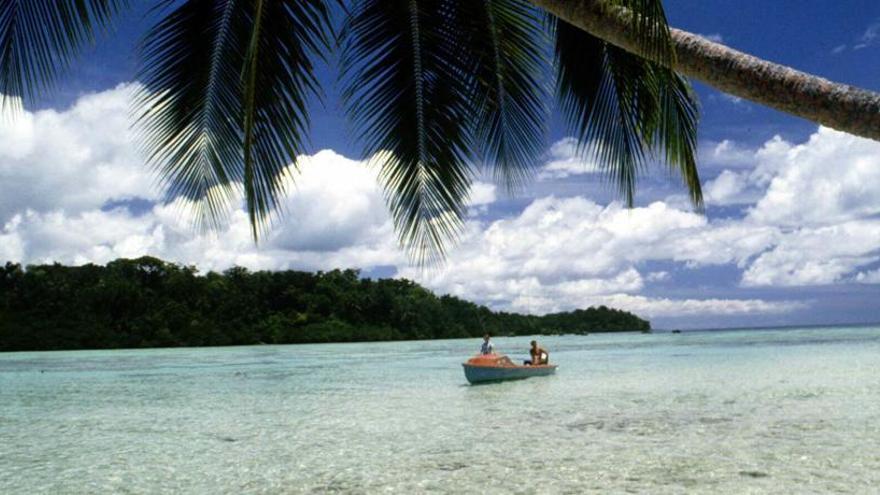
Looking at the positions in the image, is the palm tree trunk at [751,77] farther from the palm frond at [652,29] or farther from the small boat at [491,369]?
the small boat at [491,369]

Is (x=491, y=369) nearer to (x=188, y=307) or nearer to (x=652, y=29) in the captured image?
(x=652, y=29)

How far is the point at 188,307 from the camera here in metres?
50.3

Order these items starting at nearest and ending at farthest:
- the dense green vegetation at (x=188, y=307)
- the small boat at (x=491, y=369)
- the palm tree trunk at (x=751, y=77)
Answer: the palm tree trunk at (x=751, y=77) < the small boat at (x=491, y=369) < the dense green vegetation at (x=188, y=307)

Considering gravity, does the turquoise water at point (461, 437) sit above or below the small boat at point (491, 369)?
below

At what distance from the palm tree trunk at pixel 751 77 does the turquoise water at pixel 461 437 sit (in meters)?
4.34

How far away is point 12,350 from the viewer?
150ft

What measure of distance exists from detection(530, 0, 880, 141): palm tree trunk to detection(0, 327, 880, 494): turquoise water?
4.34 m

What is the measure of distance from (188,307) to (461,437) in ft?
145

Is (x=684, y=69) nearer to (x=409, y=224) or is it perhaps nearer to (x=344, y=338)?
(x=409, y=224)

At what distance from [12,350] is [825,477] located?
160 feet

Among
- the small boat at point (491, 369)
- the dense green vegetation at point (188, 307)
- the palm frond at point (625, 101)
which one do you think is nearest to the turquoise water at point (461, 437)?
the small boat at point (491, 369)

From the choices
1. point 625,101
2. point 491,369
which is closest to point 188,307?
point 491,369

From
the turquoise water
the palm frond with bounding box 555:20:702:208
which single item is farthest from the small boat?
the palm frond with bounding box 555:20:702:208

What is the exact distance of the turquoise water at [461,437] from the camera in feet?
22.4
